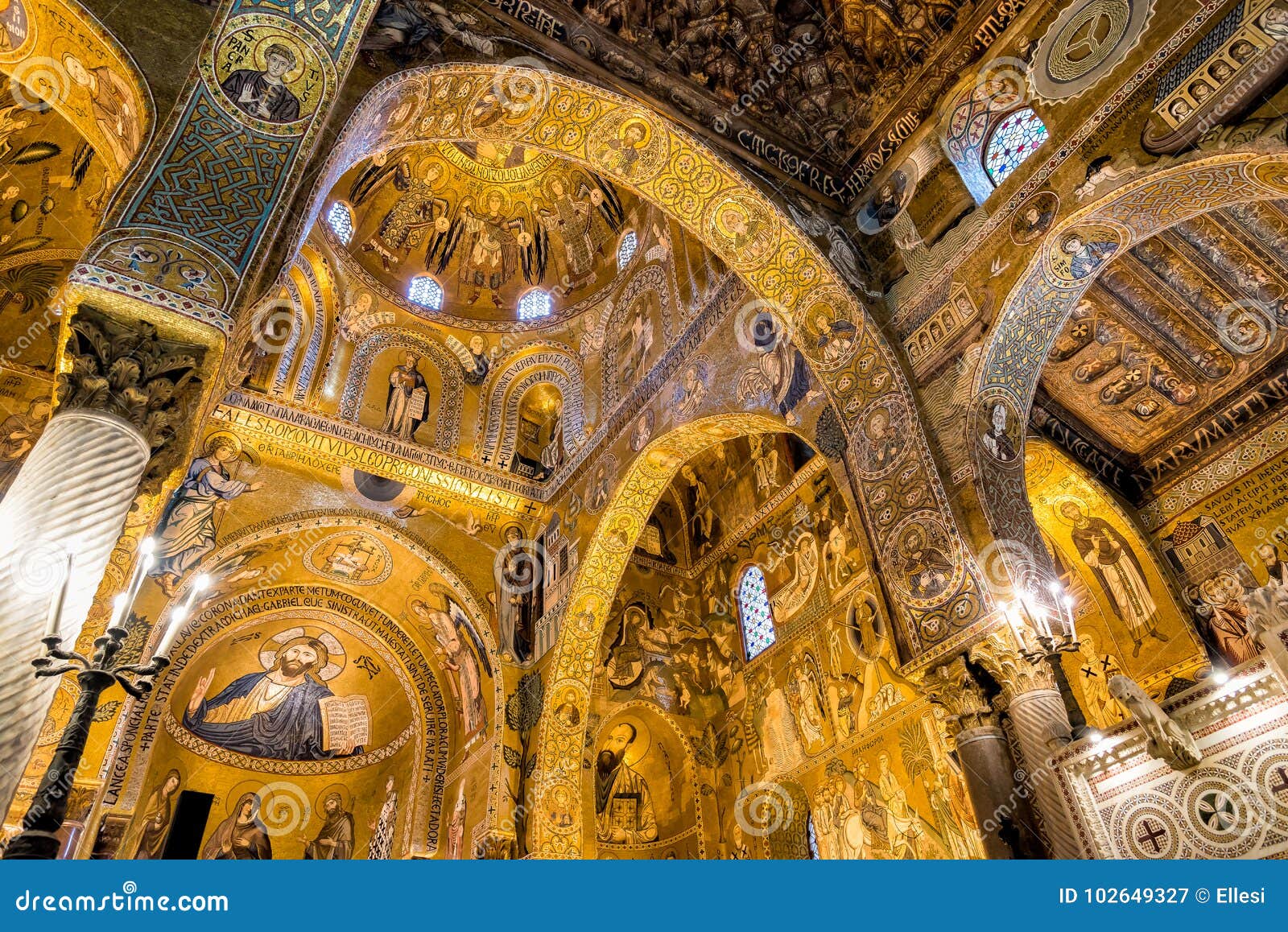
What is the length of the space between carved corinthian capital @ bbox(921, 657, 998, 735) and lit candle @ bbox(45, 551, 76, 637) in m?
5.42

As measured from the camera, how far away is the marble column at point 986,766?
17.4ft

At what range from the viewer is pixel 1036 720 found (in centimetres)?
548

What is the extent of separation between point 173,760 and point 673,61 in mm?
10982

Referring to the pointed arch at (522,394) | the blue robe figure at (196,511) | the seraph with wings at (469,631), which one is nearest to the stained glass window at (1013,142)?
the pointed arch at (522,394)

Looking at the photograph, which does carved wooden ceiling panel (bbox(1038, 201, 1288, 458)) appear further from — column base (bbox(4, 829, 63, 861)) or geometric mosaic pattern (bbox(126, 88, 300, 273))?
column base (bbox(4, 829, 63, 861))

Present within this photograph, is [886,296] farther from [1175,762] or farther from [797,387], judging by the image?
[1175,762]

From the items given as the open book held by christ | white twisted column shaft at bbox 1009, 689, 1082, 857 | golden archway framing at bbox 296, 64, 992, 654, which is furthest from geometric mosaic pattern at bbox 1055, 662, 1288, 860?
the open book held by christ

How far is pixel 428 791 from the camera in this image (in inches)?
447

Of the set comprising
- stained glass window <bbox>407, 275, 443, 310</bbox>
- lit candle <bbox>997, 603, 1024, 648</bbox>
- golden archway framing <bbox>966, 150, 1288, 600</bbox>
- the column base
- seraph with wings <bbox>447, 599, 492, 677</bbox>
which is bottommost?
the column base

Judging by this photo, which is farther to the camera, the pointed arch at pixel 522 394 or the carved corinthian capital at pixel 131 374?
the pointed arch at pixel 522 394

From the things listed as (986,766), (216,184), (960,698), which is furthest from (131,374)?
(986,766)

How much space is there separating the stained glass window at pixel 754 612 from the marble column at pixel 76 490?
28.4ft

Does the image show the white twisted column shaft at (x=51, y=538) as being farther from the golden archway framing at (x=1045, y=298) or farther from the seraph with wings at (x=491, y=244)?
the seraph with wings at (x=491, y=244)

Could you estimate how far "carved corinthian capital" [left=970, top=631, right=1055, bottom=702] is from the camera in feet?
18.2
